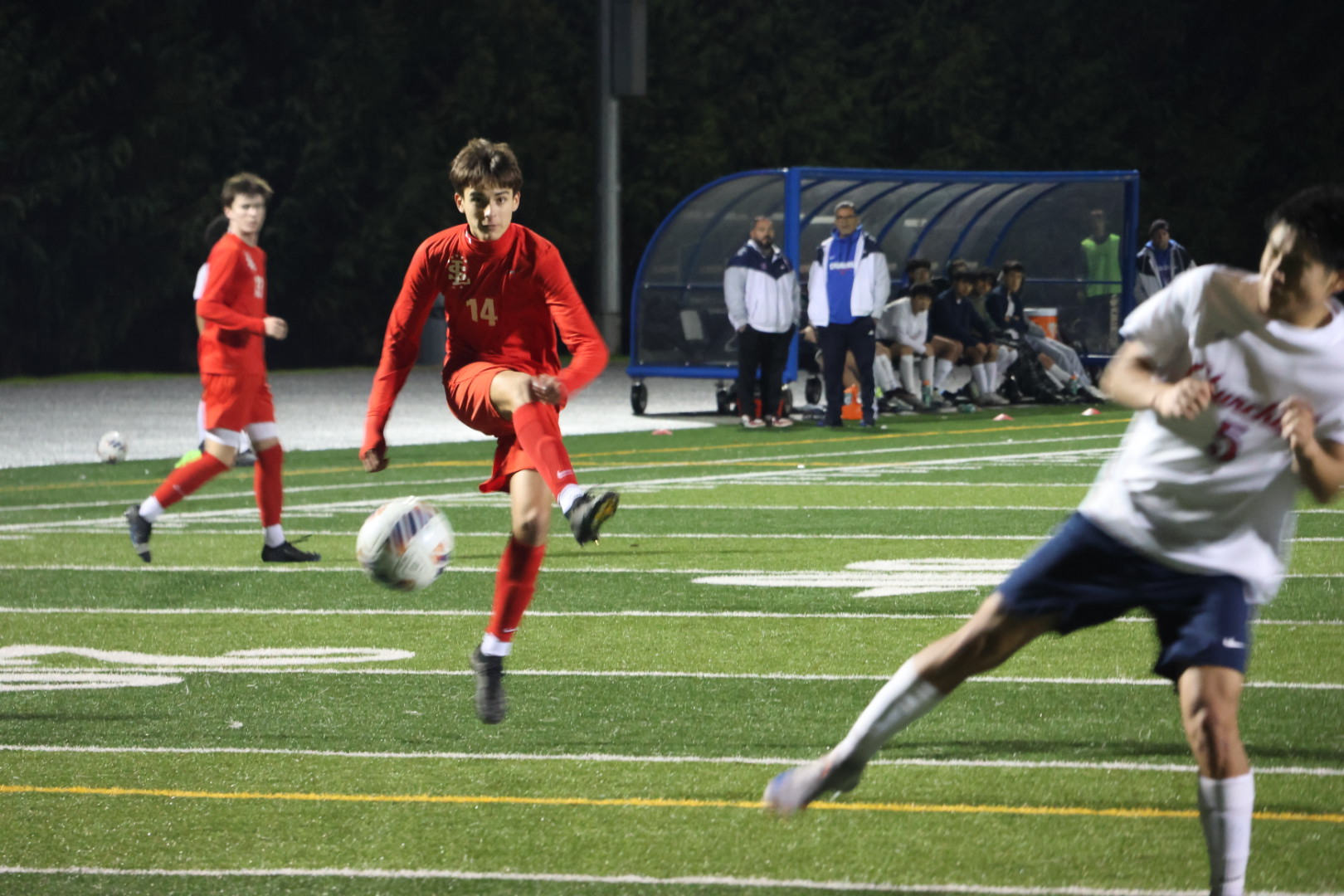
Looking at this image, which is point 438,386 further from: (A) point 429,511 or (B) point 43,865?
(B) point 43,865

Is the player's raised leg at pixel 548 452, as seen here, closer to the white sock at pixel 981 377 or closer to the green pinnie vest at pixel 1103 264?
the white sock at pixel 981 377

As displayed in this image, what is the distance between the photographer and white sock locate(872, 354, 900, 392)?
22127 millimetres

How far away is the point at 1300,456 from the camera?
13.6 ft

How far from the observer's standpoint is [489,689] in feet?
22.3

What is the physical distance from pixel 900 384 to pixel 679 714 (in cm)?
1580

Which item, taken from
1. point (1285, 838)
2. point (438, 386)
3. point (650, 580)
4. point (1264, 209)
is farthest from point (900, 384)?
point (1264, 209)

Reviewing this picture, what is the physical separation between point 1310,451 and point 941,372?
18799 mm

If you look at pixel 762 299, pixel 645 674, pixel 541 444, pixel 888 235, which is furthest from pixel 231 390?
pixel 888 235

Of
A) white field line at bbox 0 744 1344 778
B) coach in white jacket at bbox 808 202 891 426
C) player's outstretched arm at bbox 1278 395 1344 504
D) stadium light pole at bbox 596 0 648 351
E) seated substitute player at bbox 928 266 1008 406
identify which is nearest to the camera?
player's outstretched arm at bbox 1278 395 1344 504

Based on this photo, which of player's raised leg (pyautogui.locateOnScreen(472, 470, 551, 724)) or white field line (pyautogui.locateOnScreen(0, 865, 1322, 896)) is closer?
white field line (pyautogui.locateOnScreen(0, 865, 1322, 896))

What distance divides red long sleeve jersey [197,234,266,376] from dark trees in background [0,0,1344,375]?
1769 centimetres

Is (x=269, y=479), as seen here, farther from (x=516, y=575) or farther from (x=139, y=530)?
(x=516, y=575)

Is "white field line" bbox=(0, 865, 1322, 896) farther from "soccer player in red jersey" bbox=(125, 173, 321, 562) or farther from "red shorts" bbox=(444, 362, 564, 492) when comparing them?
"soccer player in red jersey" bbox=(125, 173, 321, 562)

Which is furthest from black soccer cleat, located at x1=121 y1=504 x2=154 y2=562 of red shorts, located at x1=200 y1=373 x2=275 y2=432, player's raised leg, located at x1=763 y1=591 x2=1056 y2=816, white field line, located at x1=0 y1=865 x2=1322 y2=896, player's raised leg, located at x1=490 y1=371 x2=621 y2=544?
player's raised leg, located at x1=763 y1=591 x2=1056 y2=816
